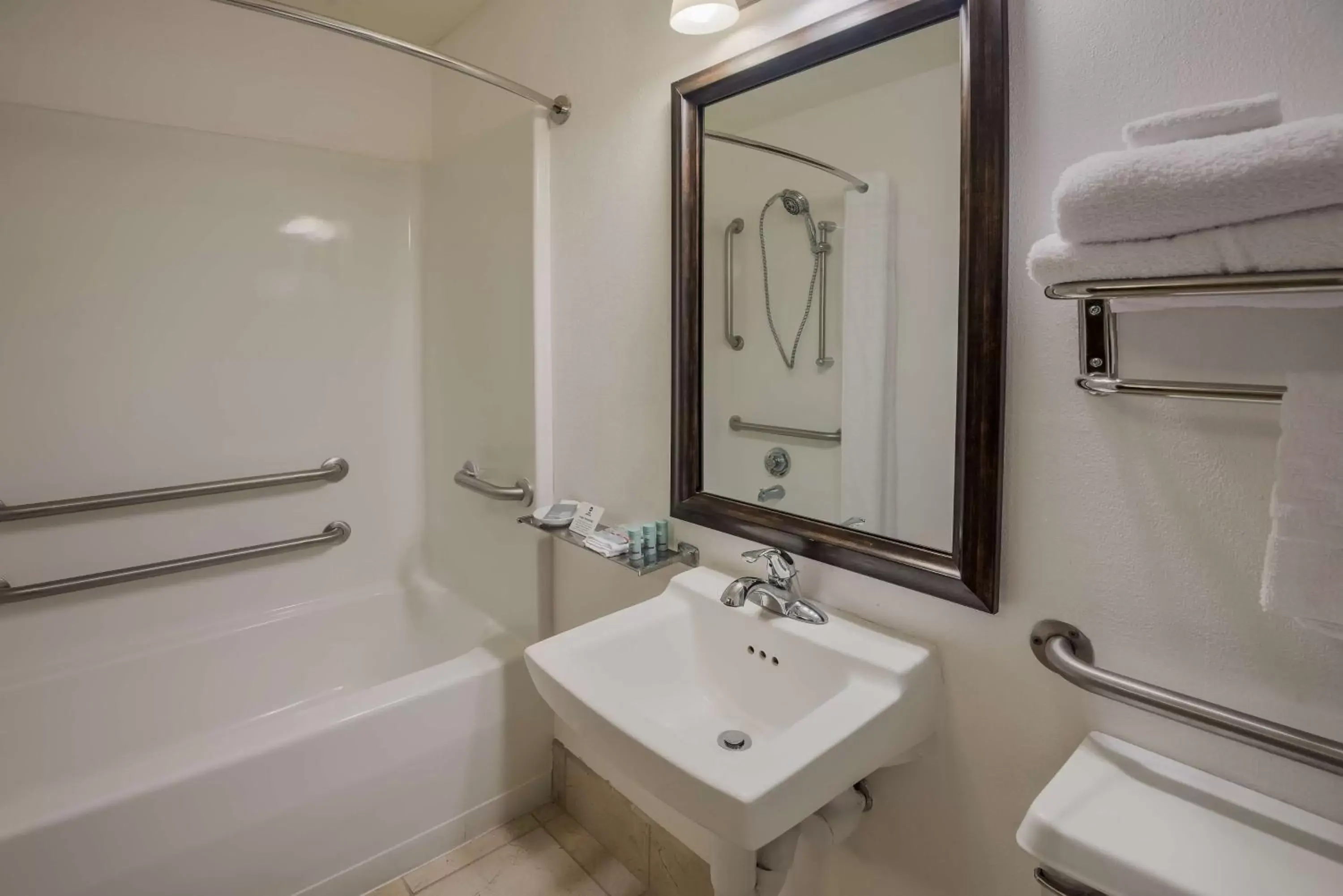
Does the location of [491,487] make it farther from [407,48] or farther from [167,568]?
[407,48]

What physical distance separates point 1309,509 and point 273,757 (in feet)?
5.70

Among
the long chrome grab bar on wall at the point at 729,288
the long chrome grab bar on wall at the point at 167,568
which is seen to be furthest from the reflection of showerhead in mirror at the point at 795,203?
the long chrome grab bar on wall at the point at 167,568

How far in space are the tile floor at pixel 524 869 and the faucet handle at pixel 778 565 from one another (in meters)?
0.97

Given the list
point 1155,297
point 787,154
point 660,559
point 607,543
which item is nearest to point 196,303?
point 607,543

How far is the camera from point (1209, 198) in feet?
2.05

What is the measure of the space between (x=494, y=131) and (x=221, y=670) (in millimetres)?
1813

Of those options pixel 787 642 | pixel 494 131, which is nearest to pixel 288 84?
pixel 494 131

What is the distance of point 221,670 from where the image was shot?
79.5 inches

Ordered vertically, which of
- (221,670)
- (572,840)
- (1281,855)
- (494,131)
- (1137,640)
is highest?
(494,131)

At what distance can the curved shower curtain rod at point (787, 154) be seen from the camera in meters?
1.17

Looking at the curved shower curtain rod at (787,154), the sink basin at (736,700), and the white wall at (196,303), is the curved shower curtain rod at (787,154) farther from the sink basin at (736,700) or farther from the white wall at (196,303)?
the white wall at (196,303)

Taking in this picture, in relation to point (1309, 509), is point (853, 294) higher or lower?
higher

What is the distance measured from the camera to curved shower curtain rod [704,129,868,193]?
1.17 meters

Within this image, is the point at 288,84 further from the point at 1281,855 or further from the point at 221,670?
the point at 1281,855
